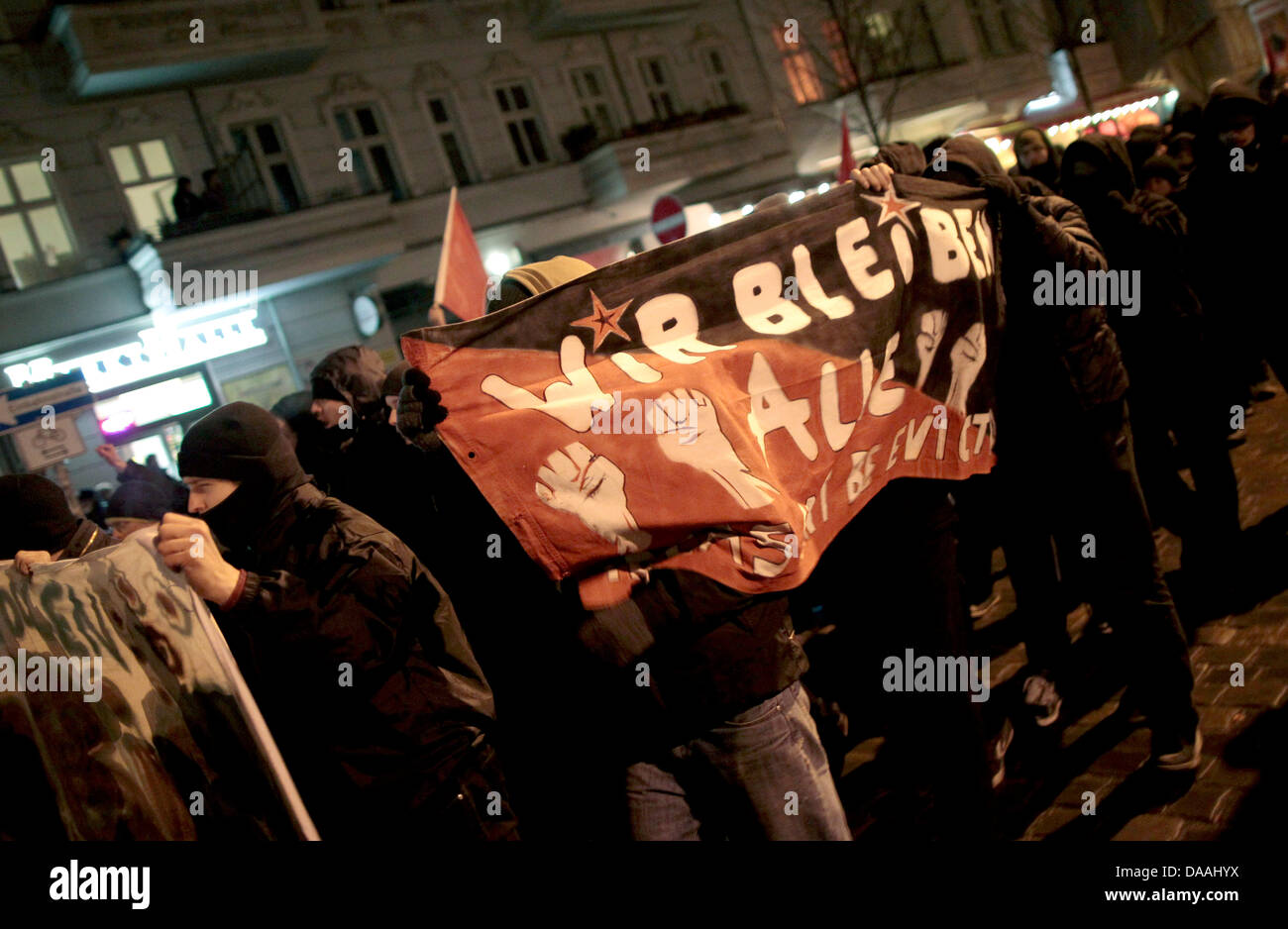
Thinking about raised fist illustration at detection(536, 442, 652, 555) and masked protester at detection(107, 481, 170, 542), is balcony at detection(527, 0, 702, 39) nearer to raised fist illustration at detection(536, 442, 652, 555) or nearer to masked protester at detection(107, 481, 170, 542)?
masked protester at detection(107, 481, 170, 542)

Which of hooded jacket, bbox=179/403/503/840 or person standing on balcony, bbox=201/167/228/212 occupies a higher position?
person standing on balcony, bbox=201/167/228/212

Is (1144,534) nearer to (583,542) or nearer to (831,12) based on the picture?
(583,542)

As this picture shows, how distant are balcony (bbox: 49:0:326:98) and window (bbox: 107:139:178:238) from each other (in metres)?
0.91

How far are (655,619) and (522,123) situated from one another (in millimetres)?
19327

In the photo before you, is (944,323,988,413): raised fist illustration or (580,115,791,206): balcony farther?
(580,115,791,206): balcony

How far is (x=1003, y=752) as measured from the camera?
3598mm

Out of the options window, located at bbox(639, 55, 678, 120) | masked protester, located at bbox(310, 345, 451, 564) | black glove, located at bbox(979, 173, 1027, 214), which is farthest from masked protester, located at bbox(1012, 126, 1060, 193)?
window, located at bbox(639, 55, 678, 120)

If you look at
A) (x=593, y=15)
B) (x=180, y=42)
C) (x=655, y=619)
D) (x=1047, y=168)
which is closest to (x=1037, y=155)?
(x=1047, y=168)

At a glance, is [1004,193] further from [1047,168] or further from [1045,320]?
[1047,168]

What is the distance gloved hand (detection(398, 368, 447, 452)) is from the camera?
→ 2.33m

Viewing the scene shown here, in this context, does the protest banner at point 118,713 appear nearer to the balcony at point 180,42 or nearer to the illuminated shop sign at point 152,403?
the illuminated shop sign at point 152,403

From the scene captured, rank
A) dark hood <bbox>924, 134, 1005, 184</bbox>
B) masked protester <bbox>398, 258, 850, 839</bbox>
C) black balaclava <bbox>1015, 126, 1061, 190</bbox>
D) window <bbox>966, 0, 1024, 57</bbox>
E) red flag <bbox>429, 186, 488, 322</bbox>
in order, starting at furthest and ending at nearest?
1. window <bbox>966, 0, 1024, 57</bbox>
2. black balaclava <bbox>1015, 126, 1061, 190</bbox>
3. red flag <bbox>429, 186, 488, 322</bbox>
4. dark hood <bbox>924, 134, 1005, 184</bbox>
5. masked protester <bbox>398, 258, 850, 839</bbox>

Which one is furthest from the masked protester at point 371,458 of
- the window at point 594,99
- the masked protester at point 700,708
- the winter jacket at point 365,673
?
the window at point 594,99
